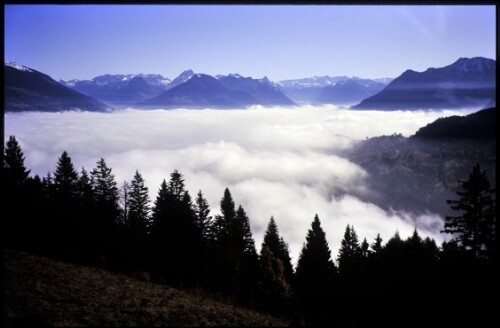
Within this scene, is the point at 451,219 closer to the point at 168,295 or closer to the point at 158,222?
the point at 168,295

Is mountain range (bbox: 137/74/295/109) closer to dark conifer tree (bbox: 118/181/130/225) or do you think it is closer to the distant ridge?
the distant ridge

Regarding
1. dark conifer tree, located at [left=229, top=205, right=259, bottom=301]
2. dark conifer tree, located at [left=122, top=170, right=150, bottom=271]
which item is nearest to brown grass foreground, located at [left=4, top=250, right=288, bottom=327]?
dark conifer tree, located at [left=122, top=170, right=150, bottom=271]

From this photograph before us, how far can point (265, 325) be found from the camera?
10.5 meters

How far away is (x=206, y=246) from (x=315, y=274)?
16.6 m

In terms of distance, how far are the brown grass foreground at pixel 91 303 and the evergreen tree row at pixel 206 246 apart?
141 inches

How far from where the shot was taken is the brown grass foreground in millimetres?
9156

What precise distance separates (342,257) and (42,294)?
146 feet

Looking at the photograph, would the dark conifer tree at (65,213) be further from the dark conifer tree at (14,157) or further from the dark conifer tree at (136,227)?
the dark conifer tree at (136,227)

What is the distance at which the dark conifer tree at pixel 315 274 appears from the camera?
114 feet

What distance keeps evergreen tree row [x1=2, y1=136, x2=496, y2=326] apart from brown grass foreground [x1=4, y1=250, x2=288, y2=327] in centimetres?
357

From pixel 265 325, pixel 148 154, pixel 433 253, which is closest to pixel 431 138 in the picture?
pixel 433 253

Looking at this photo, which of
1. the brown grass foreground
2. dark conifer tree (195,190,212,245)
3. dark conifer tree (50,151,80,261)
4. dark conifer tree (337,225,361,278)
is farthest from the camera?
dark conifer tree (337,225,361,278)

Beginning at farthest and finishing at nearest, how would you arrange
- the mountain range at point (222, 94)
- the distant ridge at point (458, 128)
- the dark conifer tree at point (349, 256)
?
the mountain range at point (222, 94) → the distant ridge at point (458, 128) → the dark conifer tree at point (349, 256)

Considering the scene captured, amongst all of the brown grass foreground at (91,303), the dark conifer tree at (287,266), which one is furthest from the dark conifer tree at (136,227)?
the dark conifer tree at (287,266)
